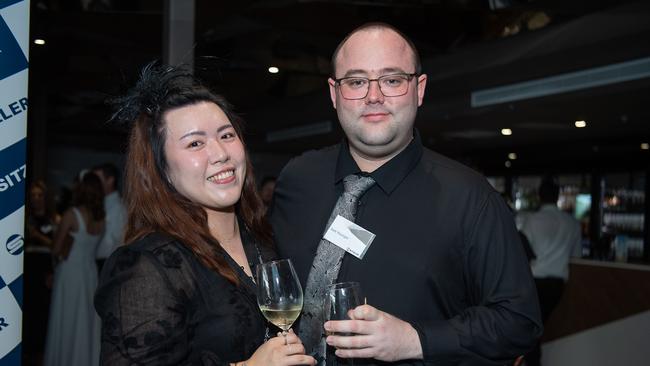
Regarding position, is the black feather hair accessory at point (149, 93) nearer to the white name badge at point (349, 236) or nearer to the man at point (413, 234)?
the man at point (413, 234)

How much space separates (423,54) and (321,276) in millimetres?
6012

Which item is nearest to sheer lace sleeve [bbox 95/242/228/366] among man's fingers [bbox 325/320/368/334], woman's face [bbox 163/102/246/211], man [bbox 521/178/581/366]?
woman's face [bbox 163/102/246/211]

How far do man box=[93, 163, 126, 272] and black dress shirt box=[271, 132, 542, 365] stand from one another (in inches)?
150

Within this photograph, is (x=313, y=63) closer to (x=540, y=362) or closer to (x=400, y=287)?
(x=540, y=362)

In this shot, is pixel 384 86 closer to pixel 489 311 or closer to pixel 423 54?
pixel 489 311

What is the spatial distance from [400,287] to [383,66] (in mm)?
596

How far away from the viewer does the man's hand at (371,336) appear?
144cm

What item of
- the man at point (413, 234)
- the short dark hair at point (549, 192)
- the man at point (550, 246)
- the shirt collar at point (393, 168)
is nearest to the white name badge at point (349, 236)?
the man at point (413, 234)

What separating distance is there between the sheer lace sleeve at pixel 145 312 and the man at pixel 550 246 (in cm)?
441

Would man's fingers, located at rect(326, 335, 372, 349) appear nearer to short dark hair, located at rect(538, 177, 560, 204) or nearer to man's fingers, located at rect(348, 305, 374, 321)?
man's fingers, located at rect(348, 305, 374, 321)

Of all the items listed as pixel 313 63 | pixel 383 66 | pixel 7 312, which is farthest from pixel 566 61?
pixel 7 312

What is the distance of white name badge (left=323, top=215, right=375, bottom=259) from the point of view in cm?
186

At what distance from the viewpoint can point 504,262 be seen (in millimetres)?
1771

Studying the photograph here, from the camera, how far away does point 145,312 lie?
1.52 m
